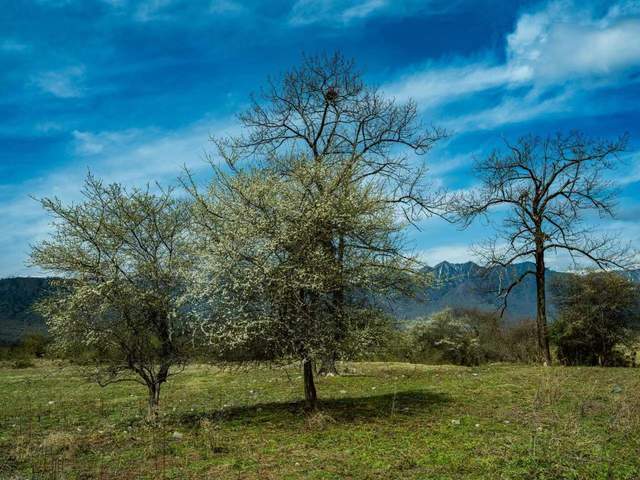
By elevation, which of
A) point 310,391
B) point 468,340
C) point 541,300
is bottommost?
point 310,391

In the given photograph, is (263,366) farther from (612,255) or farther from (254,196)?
(612,255)

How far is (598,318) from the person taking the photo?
2483 centimetres

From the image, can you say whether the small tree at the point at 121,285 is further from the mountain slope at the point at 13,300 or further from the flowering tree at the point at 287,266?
the mountain slope at the point at 13,300

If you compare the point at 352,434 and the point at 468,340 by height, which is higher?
the point at 468,340

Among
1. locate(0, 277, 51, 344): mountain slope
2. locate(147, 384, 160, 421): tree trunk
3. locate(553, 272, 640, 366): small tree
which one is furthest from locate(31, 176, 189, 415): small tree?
locate(0, 277, 51, 344): mountain slope

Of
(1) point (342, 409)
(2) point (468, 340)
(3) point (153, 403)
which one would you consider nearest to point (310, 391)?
(1) point (342, 409)

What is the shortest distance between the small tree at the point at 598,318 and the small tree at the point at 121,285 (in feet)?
66.0

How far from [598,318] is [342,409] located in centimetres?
1737

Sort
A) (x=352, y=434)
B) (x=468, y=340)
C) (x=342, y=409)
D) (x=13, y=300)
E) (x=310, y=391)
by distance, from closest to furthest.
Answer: (x=352, y=434), (x=310, y=391), (x=342, y=409), (x=468, y=340), (x=13, y=300)

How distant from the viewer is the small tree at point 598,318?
2462 centimetres

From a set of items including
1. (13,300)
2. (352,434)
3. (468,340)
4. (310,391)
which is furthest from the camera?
(13,300)

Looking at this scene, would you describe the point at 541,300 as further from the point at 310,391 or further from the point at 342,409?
the point at 310,391

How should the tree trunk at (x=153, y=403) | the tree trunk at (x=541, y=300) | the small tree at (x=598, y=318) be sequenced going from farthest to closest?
the small tree at (x=598, y=318) → the tree trunk at (x=541, y=300) → the tree trunk at (x=153, y=403)

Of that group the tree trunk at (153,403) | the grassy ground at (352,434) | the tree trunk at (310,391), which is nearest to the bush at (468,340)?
the grassy ground at (352,434)
